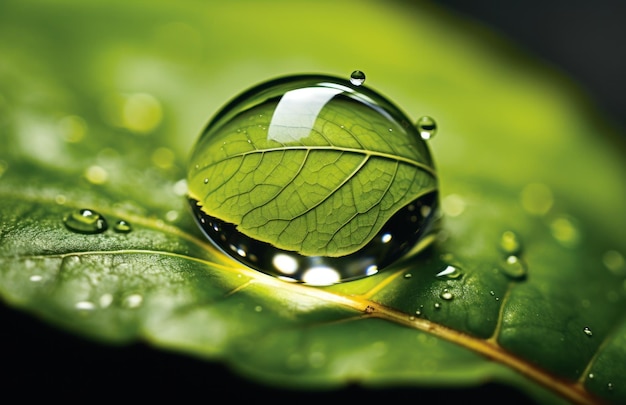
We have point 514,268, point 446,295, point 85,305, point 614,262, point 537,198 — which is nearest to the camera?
point 85,305

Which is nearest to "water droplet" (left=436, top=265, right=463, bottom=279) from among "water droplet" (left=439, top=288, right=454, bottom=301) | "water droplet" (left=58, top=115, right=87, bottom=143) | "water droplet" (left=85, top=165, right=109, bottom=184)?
"water droplet" (left=439, top=288, right=454, bottom=301)

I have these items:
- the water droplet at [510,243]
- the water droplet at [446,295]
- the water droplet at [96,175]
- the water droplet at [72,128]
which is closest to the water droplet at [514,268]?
the water droplet at [510,243]

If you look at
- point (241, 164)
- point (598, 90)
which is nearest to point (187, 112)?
point (241, 164)

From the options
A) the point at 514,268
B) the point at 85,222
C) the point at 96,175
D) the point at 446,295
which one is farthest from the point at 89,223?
the point at 514,268

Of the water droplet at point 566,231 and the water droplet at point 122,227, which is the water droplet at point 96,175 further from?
the water droplet at point 566,231

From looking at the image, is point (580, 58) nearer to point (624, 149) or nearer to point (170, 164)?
point (624, 149)

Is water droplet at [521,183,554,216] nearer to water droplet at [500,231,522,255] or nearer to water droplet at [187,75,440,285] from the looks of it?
water droplet at [500,231,522,255]

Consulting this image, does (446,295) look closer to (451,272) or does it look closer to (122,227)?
(451,272)
